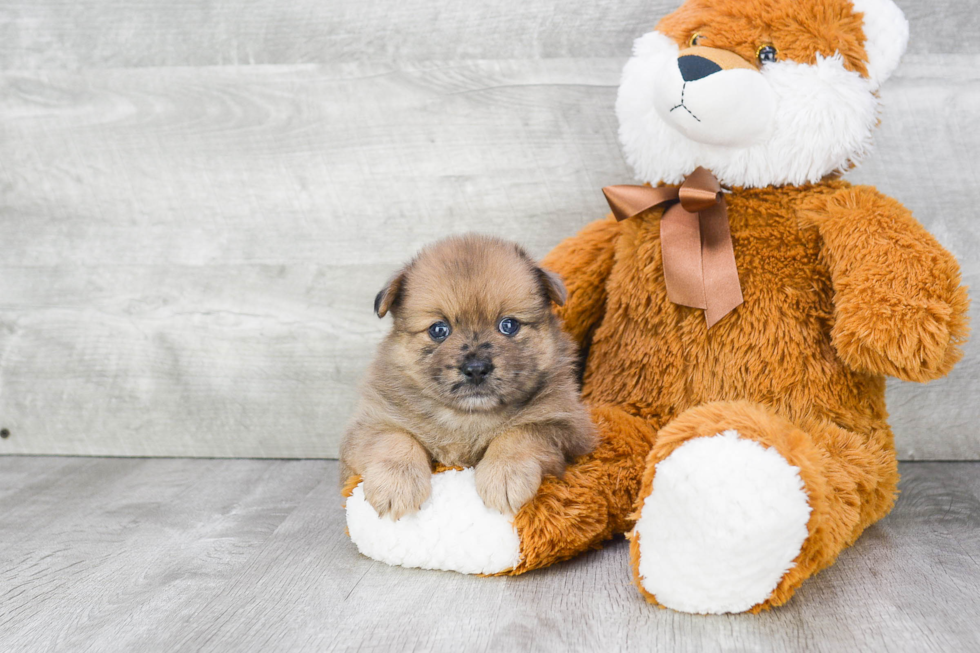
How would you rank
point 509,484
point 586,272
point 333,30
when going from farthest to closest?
point 333,30 < point 586,272 < point 509,484

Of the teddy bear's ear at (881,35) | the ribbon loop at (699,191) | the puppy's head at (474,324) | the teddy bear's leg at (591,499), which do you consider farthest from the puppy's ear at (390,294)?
the teddy bear's ear at (881,35)

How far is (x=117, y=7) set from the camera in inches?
90.7

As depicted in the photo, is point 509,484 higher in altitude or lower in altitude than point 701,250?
lower

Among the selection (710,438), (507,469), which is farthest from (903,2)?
(507,469)

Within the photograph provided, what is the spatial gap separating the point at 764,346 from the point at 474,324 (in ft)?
1.92

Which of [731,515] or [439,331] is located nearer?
[731,515]

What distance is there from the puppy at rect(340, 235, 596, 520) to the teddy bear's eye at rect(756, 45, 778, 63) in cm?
59

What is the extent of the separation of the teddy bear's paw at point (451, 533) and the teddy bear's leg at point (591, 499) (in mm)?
38

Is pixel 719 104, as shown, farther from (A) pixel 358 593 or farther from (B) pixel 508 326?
(A) pixel 358 593

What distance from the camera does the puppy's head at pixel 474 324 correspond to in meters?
1.49

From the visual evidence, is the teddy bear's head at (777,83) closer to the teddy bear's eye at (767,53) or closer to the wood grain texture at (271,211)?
the teddy bear's eye at (767,53)

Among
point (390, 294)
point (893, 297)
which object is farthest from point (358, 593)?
point (893, 297)

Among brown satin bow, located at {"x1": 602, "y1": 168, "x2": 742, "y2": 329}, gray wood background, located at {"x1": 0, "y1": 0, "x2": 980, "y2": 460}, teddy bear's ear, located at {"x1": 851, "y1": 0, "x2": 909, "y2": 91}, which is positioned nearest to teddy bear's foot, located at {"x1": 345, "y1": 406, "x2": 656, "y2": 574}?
brown satin bow, located at {"x1": 602, "y1": 168, "x2": 742, "y2": 329}

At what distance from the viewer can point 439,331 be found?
157 centimetres
